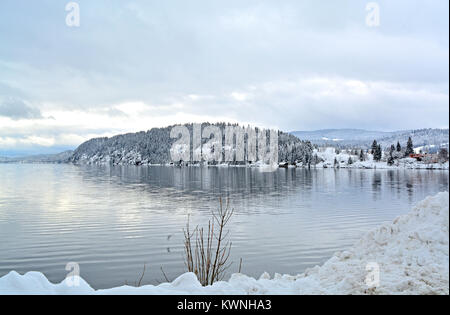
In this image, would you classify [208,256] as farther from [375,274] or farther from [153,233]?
[153,233]

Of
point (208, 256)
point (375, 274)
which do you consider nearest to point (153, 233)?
point (208, 256)

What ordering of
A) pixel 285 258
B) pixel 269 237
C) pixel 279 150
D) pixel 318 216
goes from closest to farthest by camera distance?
pixel 285 258
pixel 269 237
pixel 318 216
pixel 279 150

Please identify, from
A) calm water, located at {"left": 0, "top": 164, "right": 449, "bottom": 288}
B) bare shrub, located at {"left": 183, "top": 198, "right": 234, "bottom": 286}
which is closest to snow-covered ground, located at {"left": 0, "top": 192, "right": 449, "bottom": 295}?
bare shrub, located at {"left": 183, "top": 198, "right": 234, "bottom": 286}

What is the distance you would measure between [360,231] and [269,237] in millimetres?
6152

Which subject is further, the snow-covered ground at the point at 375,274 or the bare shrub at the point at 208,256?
the bare shrub at the point at 208,256

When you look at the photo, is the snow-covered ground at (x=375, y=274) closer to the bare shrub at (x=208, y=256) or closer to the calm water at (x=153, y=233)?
the bare shrub at (x=208, y=256)

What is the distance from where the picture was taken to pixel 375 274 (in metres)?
6.98

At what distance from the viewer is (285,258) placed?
15.1m

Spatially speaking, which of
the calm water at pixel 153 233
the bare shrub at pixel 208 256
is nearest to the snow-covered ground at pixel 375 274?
the bare shrub at pixel 208 256

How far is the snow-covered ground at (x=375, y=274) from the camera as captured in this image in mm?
6570

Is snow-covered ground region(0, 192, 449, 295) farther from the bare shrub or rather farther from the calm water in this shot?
the calm water
